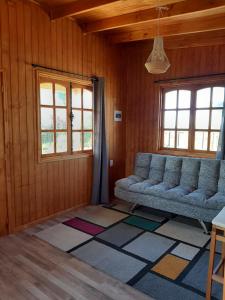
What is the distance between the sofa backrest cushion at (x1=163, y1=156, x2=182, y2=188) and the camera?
3.71 m

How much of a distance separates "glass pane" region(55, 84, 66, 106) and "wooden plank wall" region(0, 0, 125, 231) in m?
0.27

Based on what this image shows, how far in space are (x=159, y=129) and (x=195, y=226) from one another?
173cm

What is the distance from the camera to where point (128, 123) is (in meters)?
4.63

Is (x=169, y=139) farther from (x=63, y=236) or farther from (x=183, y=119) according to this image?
(x=63, y=236)

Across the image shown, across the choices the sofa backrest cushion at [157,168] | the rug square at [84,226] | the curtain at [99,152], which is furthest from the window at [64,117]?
the sofa backrest cushion at [157,168]

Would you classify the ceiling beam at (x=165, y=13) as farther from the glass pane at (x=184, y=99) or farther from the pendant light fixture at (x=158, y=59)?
the glass pane at (x=184, y=99)

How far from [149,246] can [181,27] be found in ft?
9.49

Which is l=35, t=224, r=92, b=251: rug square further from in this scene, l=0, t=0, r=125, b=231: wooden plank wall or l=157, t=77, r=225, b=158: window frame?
l=157, t=77, r=225, b=158: window frame

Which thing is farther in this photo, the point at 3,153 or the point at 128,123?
the point at 128,123

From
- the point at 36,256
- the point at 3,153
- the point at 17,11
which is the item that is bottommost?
the point at 36,256

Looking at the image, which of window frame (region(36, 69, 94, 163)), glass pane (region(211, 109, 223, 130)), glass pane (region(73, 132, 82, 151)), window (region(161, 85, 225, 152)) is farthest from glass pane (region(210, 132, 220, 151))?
glass pane (region(73, 132, 82, 151))

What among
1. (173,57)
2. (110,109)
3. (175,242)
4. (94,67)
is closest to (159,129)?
(110,109)

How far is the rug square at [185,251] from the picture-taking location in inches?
99.0

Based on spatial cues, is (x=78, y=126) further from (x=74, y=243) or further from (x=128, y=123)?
(x=74, y=243)
